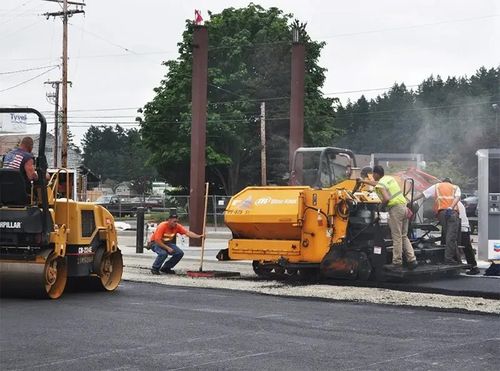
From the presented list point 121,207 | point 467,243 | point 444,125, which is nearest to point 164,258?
point 467,243

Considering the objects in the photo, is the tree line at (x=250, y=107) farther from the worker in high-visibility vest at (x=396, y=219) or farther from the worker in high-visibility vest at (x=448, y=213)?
the worker in high-visibility vest at (x=396, y=219)

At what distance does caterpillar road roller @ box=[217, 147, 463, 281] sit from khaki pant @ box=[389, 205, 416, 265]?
7.6 inches

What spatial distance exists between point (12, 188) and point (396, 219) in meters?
6.09

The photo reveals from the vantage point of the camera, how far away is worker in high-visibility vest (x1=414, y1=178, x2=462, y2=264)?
16219mm

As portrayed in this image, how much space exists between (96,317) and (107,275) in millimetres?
3386

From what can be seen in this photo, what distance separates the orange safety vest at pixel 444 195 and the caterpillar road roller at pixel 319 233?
759mm

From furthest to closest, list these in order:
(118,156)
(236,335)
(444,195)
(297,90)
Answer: (118,156) → (297,90) → (444,195) → (236,335)

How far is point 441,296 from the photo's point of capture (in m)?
13.0

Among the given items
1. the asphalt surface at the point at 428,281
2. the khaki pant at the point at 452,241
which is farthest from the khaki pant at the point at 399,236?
the khaki pant at the point at 452,241

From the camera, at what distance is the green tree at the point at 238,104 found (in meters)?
52.1

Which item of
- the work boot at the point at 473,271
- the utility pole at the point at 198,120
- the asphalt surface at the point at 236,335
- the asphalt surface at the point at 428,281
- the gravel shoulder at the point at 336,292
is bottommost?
the asphalt surface at the point at 236,335

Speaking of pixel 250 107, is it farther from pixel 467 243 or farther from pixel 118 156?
pixel 118 156

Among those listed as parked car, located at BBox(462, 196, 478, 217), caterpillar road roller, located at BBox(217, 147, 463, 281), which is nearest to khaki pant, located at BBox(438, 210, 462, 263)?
caterpillar road roller, located at BBox(217, 147, 463, 281)

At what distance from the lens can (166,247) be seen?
1717cm
